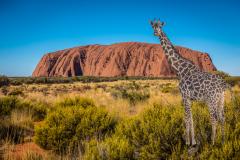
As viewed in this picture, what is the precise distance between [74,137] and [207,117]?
333cm

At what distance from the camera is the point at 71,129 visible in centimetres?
706

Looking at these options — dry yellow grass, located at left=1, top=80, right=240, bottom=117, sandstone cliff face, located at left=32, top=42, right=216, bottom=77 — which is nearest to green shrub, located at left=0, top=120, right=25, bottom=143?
dry yellow grass, located at left=1, top=80, right=240, bottom=117

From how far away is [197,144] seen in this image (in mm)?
4727

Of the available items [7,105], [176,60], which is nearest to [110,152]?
[176,60]

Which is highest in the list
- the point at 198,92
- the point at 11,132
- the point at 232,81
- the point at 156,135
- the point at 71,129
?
the point at 198,92

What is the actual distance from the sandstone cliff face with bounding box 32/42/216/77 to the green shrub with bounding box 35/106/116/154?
11530 cm

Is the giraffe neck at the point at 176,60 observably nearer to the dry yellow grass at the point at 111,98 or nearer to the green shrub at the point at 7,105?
the dry yellow grass at the point at 111,98

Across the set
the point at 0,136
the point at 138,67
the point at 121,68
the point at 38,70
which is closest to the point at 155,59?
the point at 138,67

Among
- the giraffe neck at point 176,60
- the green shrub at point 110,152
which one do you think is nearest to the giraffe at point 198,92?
the giraffe neck at point 176,60

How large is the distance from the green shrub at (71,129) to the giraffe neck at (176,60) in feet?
8.79

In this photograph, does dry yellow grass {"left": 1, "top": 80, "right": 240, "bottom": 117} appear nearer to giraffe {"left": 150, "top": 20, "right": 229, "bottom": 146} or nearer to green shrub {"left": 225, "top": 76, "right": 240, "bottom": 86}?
giraffe {"left": 150, "top": 20, "right": 229, "bottom": 146}

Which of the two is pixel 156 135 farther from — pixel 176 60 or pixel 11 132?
pixel 11 132

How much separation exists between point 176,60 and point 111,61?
418ft

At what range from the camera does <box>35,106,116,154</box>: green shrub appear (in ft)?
22.0
